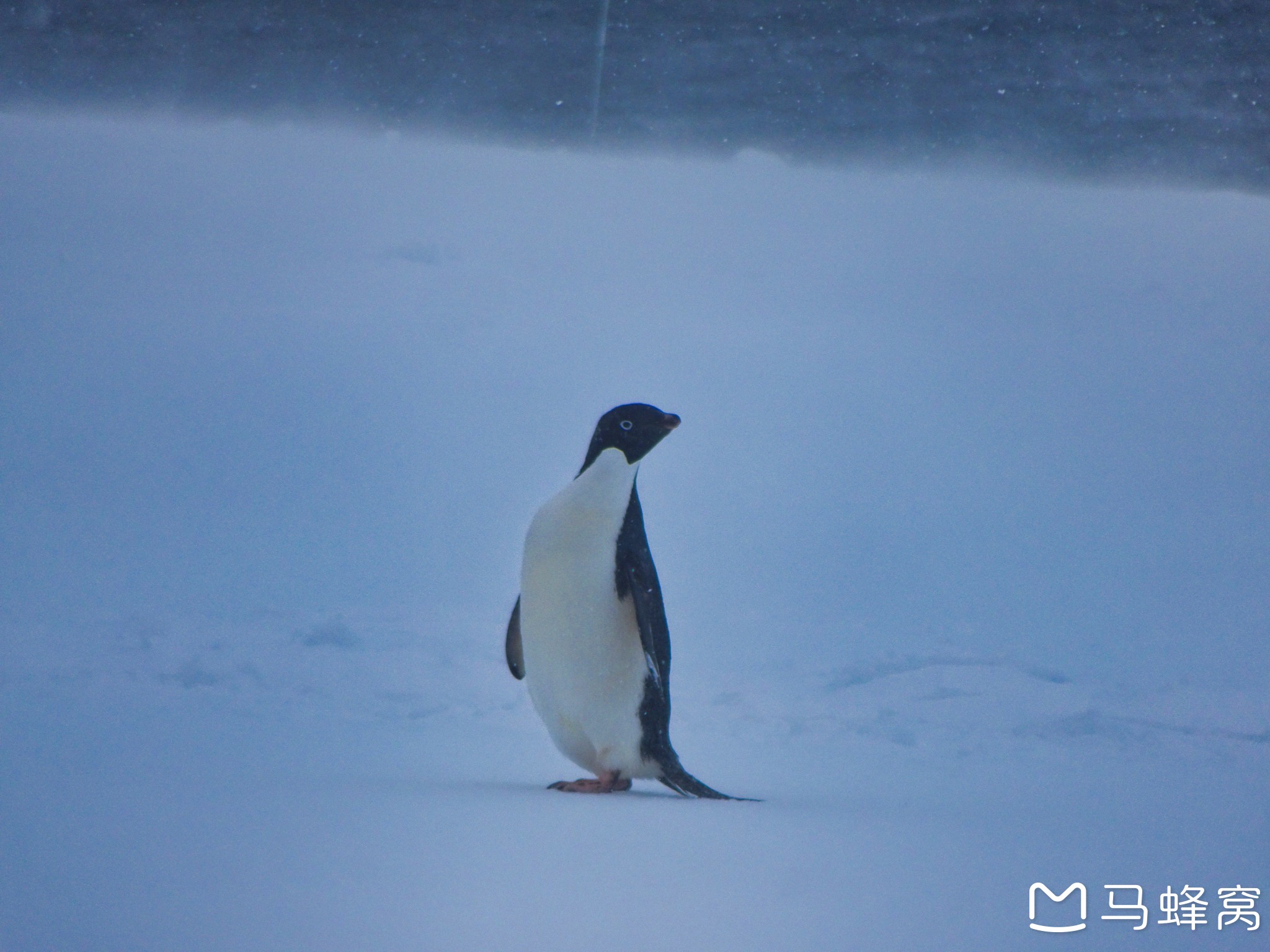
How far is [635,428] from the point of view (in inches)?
75.5

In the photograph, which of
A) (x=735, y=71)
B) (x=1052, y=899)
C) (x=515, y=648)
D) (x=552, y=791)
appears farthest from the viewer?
(x=735, y=71)

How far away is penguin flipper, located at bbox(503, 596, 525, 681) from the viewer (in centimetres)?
206

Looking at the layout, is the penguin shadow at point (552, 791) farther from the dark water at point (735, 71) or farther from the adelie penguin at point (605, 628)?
the dark water at point (735, 71)

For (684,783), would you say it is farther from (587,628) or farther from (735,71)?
(735,71)

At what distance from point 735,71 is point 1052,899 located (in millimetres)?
2001

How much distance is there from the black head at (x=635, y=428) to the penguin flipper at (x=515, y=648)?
39 centimetres

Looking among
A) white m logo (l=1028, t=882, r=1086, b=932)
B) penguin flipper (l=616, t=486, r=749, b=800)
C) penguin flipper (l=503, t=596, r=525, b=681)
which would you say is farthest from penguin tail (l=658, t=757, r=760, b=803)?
white m logo (l=1028, t=882, r=1086, b=932)

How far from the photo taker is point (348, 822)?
1732 mm

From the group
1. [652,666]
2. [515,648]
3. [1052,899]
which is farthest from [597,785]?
[1052,899]

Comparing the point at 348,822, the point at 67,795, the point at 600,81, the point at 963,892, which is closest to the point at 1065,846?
the point at 963,892

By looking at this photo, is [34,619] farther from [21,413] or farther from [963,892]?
[963,892]

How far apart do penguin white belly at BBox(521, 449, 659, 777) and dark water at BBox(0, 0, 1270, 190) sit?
1192 mm

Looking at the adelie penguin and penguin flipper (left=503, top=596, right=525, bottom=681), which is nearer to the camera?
the adelie penguin

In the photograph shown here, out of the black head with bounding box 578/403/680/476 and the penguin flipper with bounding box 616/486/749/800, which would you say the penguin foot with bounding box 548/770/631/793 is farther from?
the black head with bounding box 578/403/680/476
